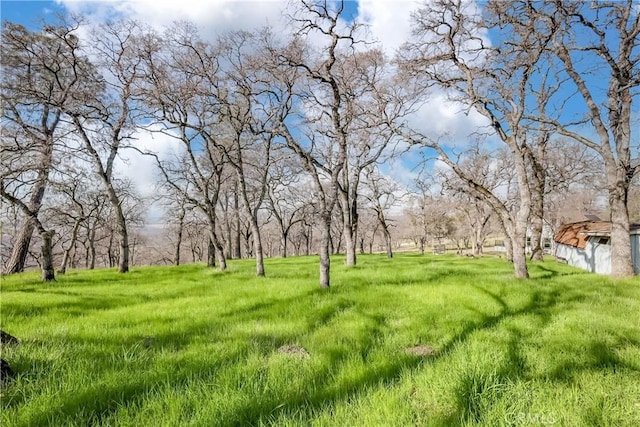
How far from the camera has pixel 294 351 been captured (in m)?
4.23

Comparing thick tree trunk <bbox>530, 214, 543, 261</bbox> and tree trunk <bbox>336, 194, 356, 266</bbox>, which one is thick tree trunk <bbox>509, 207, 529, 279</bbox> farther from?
thick tree trunk <bbox>530, 214, 543, 261</bbox>

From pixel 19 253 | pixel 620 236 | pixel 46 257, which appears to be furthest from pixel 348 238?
pixel 19 253

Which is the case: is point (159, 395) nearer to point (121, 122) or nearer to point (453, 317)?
point (453, 317)

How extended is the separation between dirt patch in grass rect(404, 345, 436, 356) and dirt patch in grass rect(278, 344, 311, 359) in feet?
4.55

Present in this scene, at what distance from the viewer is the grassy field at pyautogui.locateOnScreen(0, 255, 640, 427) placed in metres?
2.66

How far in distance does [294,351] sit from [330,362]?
26.7 inches

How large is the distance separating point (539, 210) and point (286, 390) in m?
21.4

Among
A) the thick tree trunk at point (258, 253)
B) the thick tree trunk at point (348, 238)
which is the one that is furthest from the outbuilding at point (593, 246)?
the thick tree trunk at point (258, 253)

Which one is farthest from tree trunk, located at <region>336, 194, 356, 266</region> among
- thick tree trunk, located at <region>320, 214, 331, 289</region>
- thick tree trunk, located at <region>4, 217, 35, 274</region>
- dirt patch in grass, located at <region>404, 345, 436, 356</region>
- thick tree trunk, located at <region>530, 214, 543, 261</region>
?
thick tree trunk, located at <region>4, 217, 35, 274</region>

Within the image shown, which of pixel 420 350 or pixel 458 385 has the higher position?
pixel 458 385

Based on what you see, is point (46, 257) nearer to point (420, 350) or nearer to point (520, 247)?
point (420, 350)

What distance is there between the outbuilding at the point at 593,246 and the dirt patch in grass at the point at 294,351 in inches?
841

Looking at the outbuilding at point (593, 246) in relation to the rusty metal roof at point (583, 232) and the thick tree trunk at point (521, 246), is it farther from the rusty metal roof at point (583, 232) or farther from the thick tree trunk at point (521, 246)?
the thick tree trunk at point (521, 246)

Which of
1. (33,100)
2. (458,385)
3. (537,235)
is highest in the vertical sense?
(33,100)
